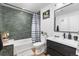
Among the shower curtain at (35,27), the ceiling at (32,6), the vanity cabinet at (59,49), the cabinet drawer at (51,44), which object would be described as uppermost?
the ceiling at (32,6)

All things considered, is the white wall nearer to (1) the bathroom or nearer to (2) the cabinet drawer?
(1) the bathroom

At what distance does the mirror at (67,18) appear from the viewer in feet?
3.88

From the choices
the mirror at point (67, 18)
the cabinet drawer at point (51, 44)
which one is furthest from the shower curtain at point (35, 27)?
the mirror at point (67, 18)

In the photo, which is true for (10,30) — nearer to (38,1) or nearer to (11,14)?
(11,14)

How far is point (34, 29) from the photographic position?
124 centimetres

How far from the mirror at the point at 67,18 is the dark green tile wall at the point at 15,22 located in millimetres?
526

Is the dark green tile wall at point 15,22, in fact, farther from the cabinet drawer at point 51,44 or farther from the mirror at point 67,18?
the mirror at point 67,18

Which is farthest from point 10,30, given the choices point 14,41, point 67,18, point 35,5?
point 67,18

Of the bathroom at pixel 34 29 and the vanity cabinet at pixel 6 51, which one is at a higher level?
the bathroom at pixel 34 29

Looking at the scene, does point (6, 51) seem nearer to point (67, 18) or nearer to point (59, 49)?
point (59, 49)

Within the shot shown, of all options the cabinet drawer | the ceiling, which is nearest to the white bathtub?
the cabinet drawer

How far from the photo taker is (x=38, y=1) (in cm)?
115

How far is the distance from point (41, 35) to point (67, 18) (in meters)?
0.52

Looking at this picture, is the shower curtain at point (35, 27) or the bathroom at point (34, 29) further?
the shower curtain at point (35, 27)
